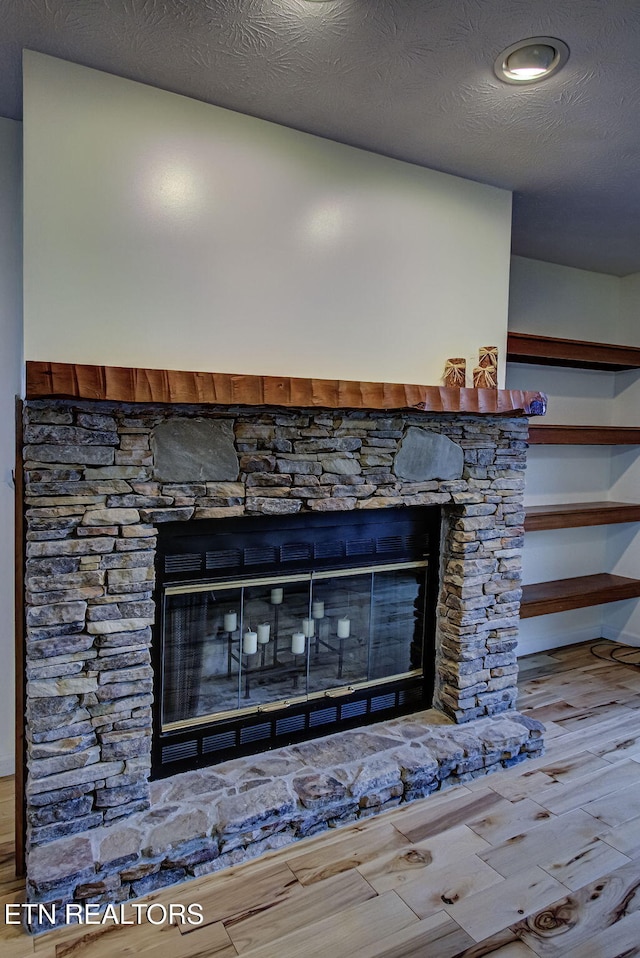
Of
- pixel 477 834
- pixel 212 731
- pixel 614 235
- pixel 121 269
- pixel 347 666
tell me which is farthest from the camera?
pixel 614 235

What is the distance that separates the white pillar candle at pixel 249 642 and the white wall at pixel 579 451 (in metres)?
2.07

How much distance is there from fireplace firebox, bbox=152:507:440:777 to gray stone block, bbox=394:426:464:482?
22 centimetres

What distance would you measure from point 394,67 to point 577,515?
101 inches

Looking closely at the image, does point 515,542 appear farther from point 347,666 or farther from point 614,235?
point 614,235

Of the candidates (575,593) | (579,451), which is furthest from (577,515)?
(579,451)

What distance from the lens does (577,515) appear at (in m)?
3.41

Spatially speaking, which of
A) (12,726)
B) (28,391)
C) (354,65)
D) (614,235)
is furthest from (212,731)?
(614,235)

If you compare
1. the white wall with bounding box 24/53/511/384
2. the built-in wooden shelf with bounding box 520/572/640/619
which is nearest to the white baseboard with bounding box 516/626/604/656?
the built-in wooden shelf with bounding box 520/572/640/619

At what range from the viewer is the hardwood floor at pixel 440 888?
1648mm

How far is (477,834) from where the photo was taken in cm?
213

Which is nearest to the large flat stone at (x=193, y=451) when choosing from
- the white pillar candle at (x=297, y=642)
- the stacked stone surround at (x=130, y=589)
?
the stacked stone surround at (x=130, y=589)

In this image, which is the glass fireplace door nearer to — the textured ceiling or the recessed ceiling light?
the textured ceiling

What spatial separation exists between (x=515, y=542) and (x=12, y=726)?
234 centimetres

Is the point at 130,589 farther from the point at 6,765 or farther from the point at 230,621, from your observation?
the point at 6,765
